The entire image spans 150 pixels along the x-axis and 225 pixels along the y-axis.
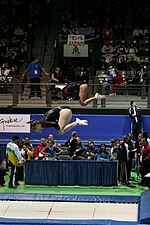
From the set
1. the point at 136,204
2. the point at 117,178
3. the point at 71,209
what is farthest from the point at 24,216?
the point at 117,178

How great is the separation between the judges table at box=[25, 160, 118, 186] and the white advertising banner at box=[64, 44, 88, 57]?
6.97m

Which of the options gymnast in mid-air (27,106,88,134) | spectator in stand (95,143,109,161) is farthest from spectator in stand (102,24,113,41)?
gymnast in mid-air (27,106,88,134)

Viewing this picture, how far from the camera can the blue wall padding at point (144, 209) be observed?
13047 mm

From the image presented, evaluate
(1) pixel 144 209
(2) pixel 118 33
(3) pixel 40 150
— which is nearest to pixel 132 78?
(3) pixel 40 150

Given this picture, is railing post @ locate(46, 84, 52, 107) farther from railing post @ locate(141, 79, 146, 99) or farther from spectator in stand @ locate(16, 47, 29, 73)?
spectator in stand @ locate(16, 47, 29, 73)

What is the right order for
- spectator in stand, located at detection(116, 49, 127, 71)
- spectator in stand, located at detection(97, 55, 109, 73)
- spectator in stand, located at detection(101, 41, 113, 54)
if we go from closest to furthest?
spectator in stand, located at detection(116, 49, 127, 71), spectator in stand, located at detection(97, 55, 109, 73), spectator in stand, located at detection(101, 41, 113, 54)

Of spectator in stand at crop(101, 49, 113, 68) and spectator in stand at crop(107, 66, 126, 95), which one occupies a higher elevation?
spectator in stand at crop(101, 49, 113, 68)

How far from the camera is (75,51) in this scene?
24.7 metres

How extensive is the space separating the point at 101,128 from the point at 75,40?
4.67 metres

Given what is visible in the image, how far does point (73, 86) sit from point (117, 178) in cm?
576

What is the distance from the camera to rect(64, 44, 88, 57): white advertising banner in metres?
24.6

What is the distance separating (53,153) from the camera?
19234 mm

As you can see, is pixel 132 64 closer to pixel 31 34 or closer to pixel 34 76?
pixel 34 76

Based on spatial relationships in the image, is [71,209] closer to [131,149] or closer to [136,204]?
[136,204]
